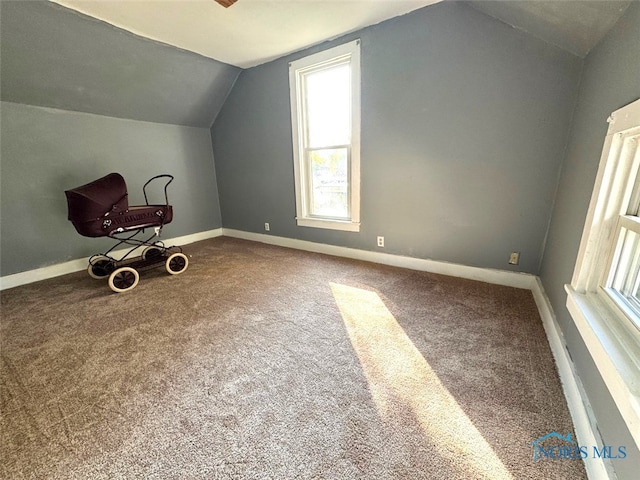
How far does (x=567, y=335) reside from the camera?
54.9 inches

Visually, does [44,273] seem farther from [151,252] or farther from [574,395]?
[574,395]

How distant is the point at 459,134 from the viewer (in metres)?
2.30

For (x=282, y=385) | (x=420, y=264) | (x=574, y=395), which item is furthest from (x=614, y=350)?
(x=420, y=264)

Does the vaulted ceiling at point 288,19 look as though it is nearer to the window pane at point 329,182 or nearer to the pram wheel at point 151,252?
the window pane at point 329,182

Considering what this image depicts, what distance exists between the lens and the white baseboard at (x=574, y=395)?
0.88 m

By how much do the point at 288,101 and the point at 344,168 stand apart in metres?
1.13

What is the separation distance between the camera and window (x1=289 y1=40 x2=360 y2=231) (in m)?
2.79

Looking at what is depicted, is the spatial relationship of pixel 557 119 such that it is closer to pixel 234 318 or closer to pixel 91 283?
pixel 234 318

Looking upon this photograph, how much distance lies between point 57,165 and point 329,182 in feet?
9.95

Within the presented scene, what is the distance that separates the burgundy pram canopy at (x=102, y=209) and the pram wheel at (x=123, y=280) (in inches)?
14.9

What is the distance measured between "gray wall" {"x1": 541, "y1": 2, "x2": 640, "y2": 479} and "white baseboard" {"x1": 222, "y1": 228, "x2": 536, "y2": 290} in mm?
239

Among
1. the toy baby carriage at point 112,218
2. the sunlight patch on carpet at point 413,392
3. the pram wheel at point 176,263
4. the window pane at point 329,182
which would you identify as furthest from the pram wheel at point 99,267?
the sunlight patch on carpet at point 413,392

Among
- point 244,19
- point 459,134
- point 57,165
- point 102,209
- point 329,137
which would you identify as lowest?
point 102,209

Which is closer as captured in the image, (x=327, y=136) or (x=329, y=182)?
(x=327, y=136)
